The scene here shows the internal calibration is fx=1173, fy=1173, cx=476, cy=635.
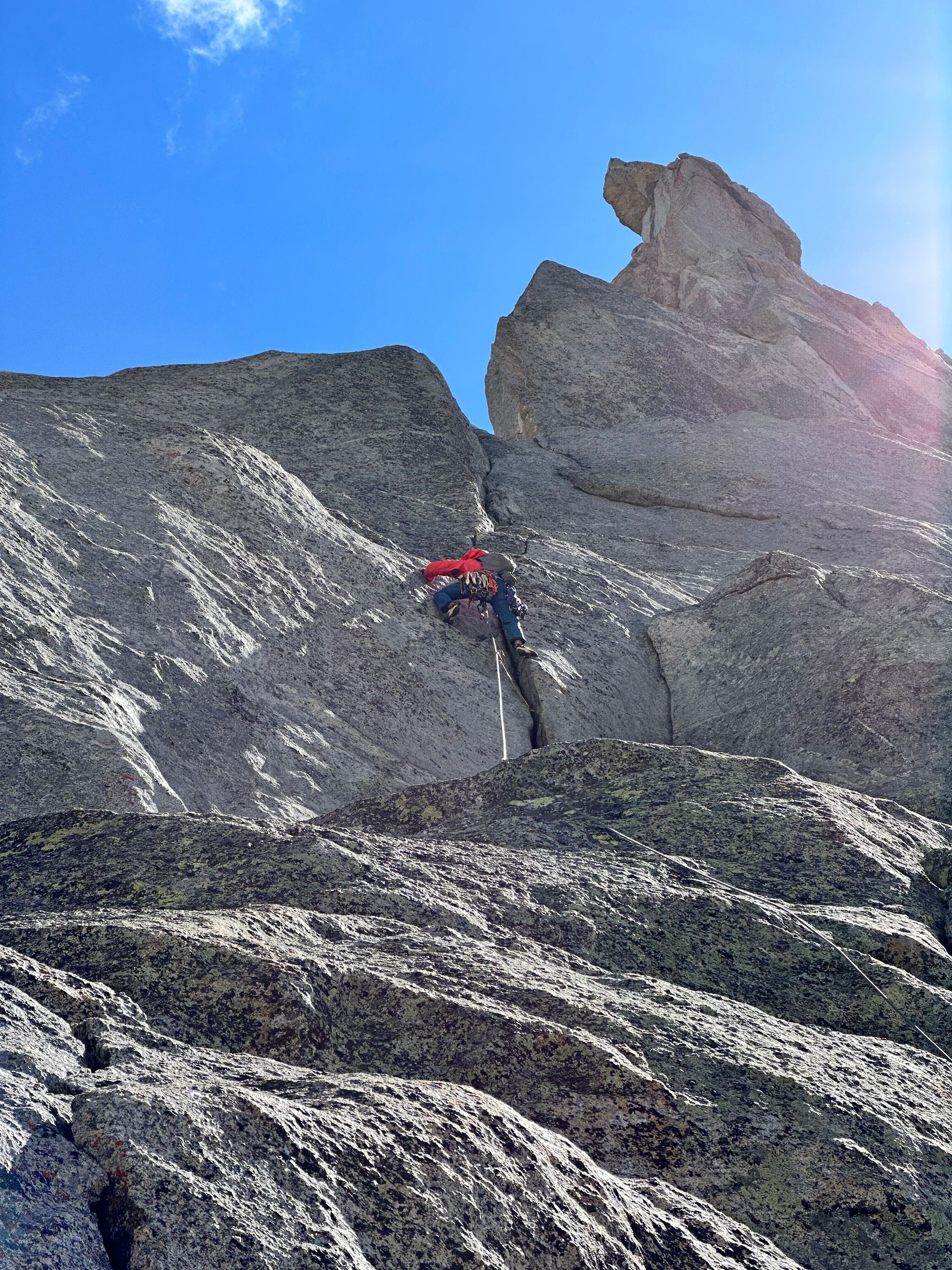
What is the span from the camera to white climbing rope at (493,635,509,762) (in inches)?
480

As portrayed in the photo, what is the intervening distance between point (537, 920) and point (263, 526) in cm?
958

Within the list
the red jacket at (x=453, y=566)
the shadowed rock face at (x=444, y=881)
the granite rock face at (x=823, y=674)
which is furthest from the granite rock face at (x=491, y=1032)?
the red jacket at (x=453, y=566)

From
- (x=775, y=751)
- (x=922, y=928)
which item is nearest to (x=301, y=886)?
(x=922, y=928)

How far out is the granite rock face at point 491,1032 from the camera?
3.32m

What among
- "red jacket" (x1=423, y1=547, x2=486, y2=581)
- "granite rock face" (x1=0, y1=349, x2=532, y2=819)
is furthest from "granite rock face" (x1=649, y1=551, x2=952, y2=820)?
"red jacket" (x1=423, y1=547, x2=486, y2=581)

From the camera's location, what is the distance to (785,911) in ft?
20.1

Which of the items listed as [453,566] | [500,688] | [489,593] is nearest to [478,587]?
[489,593]

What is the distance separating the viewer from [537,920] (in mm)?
5922

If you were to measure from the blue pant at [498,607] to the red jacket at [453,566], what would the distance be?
0.99 ft

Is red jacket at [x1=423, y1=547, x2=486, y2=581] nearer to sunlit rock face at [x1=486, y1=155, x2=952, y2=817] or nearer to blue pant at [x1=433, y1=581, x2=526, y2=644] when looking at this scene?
blue pant at [x1=433, y1=581, x2=526, y2=644]

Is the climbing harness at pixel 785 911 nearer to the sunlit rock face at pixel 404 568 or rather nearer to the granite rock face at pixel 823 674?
the sunlit rock face at pixel 404 568

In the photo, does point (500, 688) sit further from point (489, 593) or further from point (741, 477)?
point (741, 477)

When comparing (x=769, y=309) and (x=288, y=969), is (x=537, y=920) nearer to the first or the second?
(x=288, y=969)

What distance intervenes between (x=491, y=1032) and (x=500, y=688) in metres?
8.76
